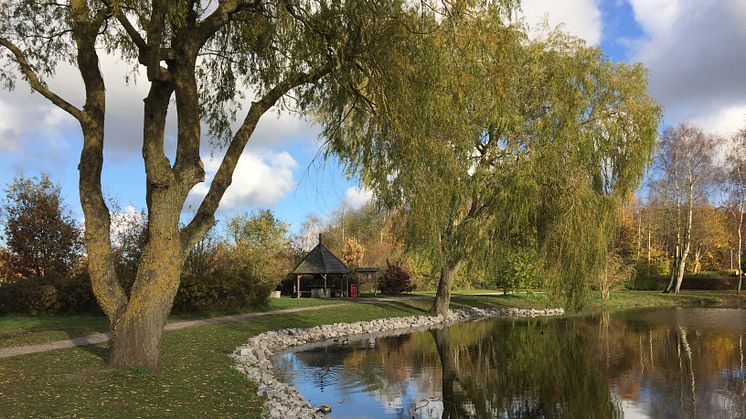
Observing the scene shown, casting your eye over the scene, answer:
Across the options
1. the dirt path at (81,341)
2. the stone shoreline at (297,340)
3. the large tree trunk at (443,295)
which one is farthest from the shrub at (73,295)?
the large tree trunk at (443,295)

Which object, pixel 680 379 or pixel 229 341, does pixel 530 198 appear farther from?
pixel 229 341

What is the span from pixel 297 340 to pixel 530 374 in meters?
6.81

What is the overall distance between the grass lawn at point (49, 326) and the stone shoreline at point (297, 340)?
3684 mm

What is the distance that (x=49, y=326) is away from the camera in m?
13.8

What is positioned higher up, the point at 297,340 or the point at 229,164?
the point at 229,164

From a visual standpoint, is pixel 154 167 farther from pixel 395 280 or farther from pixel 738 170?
pixel 738 170

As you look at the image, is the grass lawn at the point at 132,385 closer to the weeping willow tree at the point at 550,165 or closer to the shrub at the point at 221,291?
the shrub at the point at 221,291

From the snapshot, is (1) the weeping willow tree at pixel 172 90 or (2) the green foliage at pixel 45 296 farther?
(2) the green foliage at pixel 45 296

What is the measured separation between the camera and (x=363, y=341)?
1641 cm

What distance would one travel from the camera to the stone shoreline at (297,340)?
314 inches

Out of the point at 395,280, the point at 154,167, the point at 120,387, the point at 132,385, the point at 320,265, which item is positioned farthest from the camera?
the point at 395,280

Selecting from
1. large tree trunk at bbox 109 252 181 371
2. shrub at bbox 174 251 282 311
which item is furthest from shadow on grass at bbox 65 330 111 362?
shrub at bbox 174 251 282 311

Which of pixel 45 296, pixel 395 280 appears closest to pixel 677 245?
pixel 395 280

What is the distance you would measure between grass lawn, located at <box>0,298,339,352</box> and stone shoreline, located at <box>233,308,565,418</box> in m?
3.68
